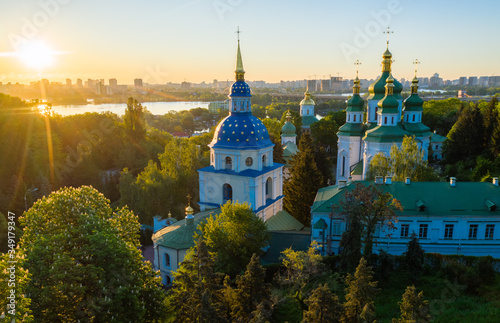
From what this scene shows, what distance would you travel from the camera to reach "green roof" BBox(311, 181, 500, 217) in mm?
22078

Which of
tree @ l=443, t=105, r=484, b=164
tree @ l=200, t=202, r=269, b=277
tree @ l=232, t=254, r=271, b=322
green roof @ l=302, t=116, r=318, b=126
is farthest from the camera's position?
green roof @ l=302, t=116, r=318, b=126

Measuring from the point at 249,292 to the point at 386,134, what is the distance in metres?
23.9

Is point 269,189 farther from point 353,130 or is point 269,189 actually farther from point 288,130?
point 288,130

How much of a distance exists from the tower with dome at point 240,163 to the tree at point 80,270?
10879mm

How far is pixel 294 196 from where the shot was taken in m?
31.6

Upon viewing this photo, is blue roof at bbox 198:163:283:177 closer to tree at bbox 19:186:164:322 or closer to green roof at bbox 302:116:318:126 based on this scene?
tree at bbox 19:186:164:322

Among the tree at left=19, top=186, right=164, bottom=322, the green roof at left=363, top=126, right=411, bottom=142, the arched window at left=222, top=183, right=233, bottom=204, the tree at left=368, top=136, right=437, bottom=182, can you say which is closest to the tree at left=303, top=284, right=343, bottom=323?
the tree at left=19, top=186, right=164, bottom=322

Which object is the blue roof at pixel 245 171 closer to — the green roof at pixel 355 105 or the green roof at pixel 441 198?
the green roof at pixel 441 198

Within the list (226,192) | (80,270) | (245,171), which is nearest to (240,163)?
(245,171)

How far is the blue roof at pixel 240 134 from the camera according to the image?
2584 cm

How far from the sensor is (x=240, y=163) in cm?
2583

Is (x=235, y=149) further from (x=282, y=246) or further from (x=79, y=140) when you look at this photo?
(x=79, y=140)

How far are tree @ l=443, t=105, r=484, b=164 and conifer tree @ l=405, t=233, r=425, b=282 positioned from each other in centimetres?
2844

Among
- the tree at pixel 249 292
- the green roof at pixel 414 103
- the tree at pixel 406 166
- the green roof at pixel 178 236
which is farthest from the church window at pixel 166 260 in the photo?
the green roof at pixel 414 103
